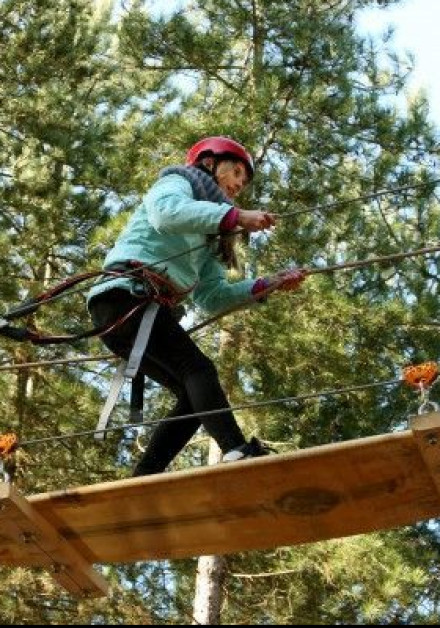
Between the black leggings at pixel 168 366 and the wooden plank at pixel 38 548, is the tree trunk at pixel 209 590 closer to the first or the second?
the wooden plank at pixel 38 548

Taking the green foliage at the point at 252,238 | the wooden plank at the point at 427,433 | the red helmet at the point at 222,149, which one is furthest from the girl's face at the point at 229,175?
the green foliage at the point at 252,238

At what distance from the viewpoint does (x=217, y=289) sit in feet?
15.3

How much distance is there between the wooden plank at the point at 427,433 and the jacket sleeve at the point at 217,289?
3.84 feet

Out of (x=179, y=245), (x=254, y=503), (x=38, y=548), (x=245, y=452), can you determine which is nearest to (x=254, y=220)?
(x=179, y=245)

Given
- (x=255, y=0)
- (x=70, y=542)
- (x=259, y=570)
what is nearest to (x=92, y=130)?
(x=255, y=0)

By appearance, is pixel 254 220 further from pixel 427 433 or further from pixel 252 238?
pixel 252 238

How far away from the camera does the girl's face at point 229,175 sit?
4.55m

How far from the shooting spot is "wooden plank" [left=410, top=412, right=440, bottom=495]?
359 centimetres

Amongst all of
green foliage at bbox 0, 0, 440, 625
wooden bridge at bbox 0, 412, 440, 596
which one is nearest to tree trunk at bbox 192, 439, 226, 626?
green foliage at bbox 0, 0, 440, 625

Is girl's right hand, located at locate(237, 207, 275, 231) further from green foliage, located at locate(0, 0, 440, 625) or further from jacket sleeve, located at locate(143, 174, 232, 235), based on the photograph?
green foliage, located at locate(0, 0, 440, 625)

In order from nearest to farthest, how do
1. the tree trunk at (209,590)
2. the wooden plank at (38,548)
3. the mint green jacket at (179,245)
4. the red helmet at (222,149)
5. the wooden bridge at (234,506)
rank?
the wooden bridge at (234,506) → the wooden plank at (38,548) → the mint green jacket at (179,245) → the red helmet at (222,149) → the tree trunk at (209,590)

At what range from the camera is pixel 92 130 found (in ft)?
27.2

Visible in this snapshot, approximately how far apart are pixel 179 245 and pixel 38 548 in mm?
1078

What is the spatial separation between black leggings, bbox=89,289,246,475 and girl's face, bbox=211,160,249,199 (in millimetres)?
503
